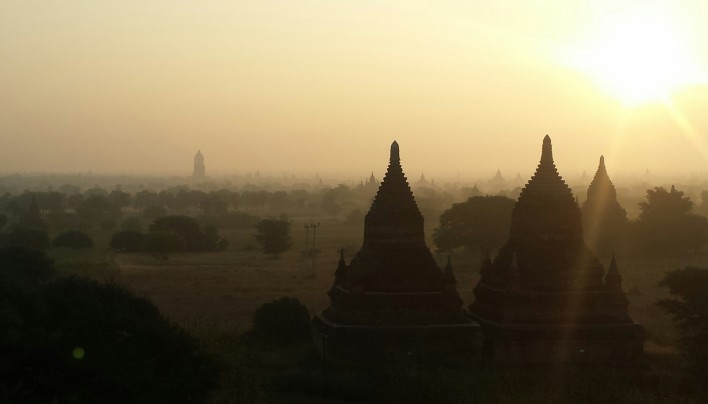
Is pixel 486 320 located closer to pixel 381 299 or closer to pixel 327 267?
pixel 381 299

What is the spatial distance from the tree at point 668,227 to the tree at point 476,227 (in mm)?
8187

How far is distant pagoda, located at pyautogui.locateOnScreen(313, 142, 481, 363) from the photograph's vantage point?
683 inches

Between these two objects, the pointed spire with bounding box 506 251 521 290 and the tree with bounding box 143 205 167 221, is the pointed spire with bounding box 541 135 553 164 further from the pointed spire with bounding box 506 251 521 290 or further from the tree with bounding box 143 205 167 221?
the tree with bounding box 143 205 167 221

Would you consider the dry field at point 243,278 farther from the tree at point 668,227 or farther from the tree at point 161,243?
the tree at point 668,227

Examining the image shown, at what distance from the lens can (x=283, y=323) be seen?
22375 millimetres

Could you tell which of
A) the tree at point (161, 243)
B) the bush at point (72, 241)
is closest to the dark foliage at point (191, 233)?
the tree at point (161, 243)

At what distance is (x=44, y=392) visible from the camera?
11.3m

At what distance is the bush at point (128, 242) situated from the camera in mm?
54125

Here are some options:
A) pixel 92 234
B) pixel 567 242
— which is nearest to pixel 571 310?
pixel 567 242

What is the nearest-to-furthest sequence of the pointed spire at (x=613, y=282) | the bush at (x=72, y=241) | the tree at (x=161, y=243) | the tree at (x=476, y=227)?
the pointed spire at (x=613, y=282), the tree at (x=476, y=227), the tree at (x=161, y=243), the bush at (x=72, y=241)

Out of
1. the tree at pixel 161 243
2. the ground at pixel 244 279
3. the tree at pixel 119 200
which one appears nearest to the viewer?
the ground at pixel 244 279

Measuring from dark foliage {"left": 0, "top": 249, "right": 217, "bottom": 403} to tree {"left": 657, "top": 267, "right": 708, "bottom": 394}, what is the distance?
1084 centimetres

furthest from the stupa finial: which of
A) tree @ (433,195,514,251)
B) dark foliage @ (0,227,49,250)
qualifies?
dark foliage @ (0,227,49,250)

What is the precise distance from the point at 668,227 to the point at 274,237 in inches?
1002
